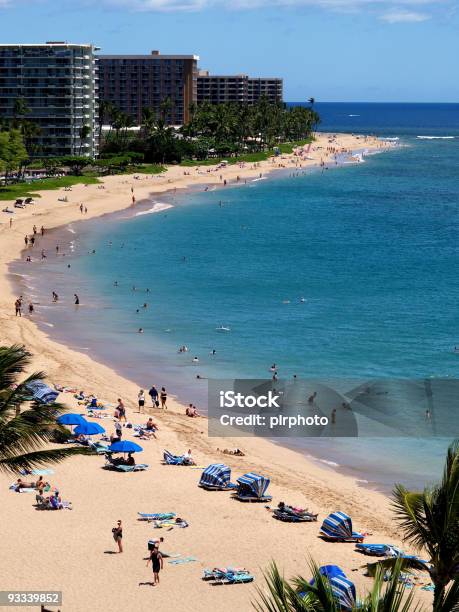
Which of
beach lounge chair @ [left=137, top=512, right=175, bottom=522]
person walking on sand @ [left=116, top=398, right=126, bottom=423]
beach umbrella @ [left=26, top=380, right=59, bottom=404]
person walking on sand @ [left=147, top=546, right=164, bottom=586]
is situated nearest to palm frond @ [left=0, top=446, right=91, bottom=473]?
person walking on sand @ [left=147, top=546, right=164, bottom=586]

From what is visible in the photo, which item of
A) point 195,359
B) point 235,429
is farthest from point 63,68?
point 235,429

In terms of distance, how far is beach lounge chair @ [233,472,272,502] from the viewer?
3086cm

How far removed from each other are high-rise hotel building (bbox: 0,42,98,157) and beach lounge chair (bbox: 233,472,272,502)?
115686 millimetres

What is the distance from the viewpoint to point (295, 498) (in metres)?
31.6

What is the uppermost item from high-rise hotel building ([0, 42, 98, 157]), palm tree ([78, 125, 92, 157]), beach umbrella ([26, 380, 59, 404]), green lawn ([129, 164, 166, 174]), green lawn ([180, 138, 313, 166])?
high-rise hotel building ([0, 42, 98, 157])

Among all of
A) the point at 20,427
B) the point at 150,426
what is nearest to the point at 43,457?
the point at 20,427

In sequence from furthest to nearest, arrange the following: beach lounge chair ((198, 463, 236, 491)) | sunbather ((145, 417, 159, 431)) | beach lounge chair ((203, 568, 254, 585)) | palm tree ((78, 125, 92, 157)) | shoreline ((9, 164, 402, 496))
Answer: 1. palm tree ((78, 125, 92, 157))
2. sunbather ((145, 417, 159, 431))
3. shoreline ((9, 164, 402, 496))
4. beach lounge chair ((198, 463, 236, 491))
5. beach lounge chair ((203, 568, 254, 585))

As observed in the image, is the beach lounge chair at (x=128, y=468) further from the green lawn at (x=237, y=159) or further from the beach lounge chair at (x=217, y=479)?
the green lawn at (x=237, y=159)

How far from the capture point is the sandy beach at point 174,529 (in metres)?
24.4

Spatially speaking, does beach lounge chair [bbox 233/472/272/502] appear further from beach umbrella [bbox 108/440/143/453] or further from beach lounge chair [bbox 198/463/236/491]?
beach umbrella [bbox 108/440/143/453]

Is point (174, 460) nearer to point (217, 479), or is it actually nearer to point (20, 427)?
point (217, 479)

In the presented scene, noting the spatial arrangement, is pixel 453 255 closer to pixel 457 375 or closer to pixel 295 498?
pixel 457 375

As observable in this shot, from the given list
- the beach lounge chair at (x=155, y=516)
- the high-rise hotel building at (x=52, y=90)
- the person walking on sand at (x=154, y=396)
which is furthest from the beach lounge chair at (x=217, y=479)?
the high-rise hotel building at (x=52, y=90)

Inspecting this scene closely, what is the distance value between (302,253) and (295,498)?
59576 millimetres
